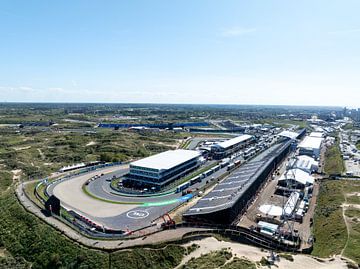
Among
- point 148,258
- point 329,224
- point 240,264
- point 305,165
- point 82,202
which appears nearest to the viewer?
point 240,264

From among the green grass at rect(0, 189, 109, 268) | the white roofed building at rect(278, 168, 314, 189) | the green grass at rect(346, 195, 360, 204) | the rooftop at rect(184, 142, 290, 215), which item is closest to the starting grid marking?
the rooftop at rect(184, 142, 290, 215)

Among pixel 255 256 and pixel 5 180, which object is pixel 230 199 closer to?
pixel 255 256

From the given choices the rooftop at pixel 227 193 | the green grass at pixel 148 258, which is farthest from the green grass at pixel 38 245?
the rooftop at pixel 227 193

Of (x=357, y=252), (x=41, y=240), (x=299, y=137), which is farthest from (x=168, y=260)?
(x=299, y=137)

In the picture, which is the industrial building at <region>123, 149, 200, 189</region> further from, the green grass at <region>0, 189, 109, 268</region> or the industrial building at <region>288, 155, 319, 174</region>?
the industrial building at <region>288, 155, 319, 174</region>

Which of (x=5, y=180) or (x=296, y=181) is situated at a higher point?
(x=296, y=181)

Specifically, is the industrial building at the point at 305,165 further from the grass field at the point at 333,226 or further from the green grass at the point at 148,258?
the green grass at the point at 148,258

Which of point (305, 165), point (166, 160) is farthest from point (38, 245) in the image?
point (305, 165)
